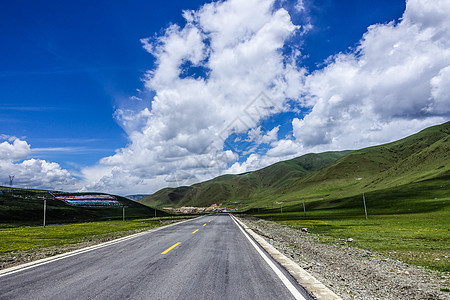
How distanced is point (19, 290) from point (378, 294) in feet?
29.8

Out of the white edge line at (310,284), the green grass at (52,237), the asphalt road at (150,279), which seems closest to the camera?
the white edge line at (310,284)

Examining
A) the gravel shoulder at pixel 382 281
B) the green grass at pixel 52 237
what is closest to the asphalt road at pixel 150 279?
the gravel shoulder at pixel 382 281

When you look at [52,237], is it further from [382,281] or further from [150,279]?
[382,281]

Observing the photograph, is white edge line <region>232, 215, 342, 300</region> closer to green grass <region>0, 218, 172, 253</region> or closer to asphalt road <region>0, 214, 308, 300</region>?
asphalt road <region>0, 214, 308, 300</region>

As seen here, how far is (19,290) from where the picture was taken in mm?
6430

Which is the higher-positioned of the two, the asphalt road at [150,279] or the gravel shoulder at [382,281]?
the asphalt road at [150,279]

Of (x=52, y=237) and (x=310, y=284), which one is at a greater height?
(x=310, y=284)

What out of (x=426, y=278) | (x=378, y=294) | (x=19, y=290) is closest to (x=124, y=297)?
(x=19, y=290)

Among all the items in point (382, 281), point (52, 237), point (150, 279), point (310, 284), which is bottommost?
point (52, 237)

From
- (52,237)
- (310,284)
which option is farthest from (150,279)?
(52,237)

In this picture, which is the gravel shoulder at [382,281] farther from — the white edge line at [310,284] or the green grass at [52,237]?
the green grass at [52,237]

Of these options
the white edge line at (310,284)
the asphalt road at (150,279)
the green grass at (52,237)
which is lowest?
the green grass at (52,237)

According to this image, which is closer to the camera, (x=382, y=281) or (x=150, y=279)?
(x=150, y=279)

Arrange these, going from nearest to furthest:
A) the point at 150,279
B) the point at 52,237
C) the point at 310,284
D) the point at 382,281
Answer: the point at 310,284 → the point at 150,279 → the point at 382,281 → the point at 52,237
